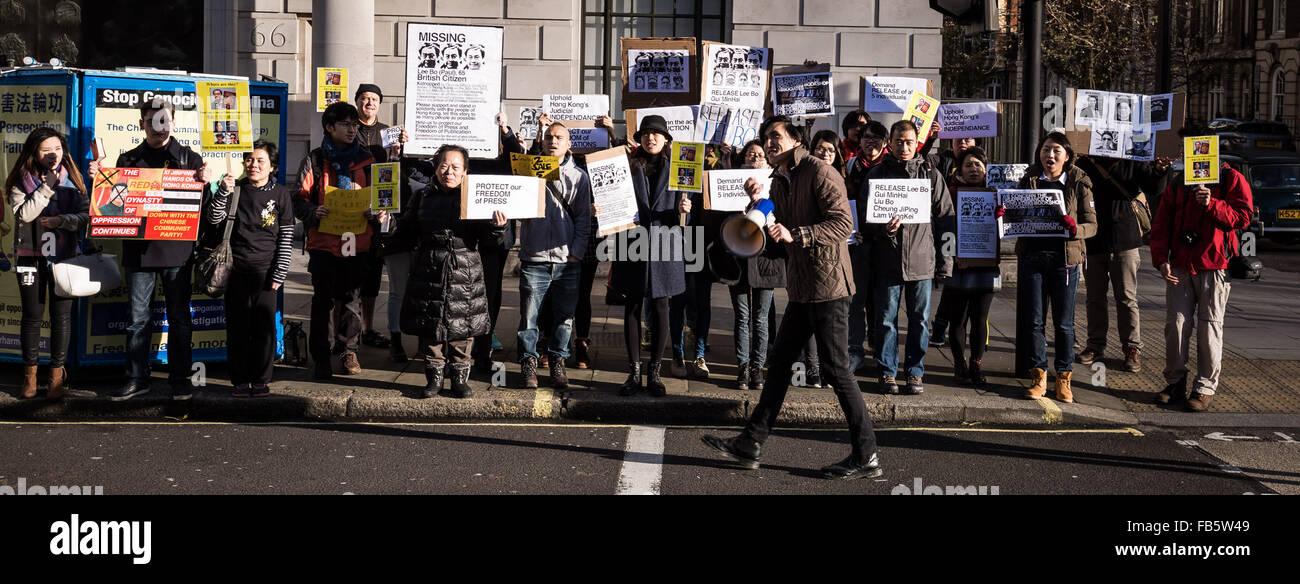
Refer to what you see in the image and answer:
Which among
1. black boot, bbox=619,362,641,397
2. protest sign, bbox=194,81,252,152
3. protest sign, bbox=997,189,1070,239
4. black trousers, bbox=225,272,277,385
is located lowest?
black boot, bbox=619,362,641,397

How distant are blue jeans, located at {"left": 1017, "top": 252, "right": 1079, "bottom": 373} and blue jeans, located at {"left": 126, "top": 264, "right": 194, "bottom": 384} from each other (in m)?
5.80

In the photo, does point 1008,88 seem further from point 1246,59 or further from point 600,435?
point 600,435

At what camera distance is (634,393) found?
8773 mm

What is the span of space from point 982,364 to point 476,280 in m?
4.11

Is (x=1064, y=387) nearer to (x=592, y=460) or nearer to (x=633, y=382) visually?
(x=633, y=382)

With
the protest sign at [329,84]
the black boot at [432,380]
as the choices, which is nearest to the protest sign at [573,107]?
the protest sign at [329,84]

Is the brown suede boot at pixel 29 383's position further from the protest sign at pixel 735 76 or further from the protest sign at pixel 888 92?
the protest sign at pixel 888 92

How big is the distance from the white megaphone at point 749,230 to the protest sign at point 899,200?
94.9 inches

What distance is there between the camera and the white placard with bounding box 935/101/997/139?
10.6m

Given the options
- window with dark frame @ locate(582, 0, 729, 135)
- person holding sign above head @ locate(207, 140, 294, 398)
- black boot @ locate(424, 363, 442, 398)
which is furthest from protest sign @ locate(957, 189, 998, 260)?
window with dark frame @ locate(582, 0, 729, 135)

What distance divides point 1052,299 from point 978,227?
74 cm

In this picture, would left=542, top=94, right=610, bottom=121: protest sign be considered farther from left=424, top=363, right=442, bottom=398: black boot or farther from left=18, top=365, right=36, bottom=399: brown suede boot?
left=18, top=365, right=36, bottom=399: brown suede boot

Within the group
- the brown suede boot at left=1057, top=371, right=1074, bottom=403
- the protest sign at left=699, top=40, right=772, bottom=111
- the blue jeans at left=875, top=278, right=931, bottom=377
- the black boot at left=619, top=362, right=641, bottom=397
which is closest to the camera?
the black boot at left=619, top=362, right=641, bottom=397

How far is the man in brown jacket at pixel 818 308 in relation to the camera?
6.86m
